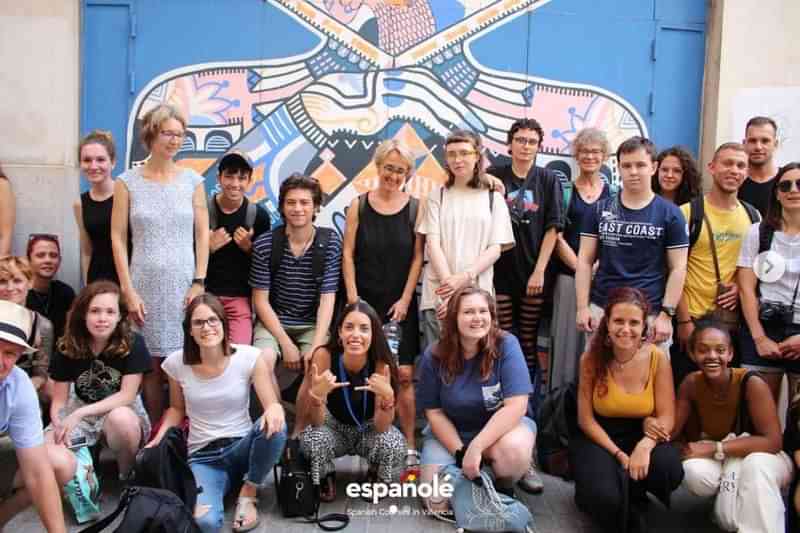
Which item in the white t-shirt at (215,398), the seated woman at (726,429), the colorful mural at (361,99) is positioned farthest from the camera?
the colorful mural at (361,99)

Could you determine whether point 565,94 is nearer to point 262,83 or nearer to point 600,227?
point 600,227

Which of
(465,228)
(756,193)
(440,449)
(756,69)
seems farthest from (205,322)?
(756,69)

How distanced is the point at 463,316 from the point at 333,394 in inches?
35.3

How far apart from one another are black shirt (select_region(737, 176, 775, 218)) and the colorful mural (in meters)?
1.32

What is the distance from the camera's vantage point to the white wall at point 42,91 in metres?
5.57

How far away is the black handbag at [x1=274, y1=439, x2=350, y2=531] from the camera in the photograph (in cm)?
358

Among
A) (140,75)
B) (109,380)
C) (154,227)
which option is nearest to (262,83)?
(140,75)

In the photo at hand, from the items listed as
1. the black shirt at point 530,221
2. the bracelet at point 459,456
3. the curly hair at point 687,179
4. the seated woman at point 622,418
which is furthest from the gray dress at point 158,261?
the curly hair at point 687,179

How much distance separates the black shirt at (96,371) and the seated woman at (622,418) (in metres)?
2.51

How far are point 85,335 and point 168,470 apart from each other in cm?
103

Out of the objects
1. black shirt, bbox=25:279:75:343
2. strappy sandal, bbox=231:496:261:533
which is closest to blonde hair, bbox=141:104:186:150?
black shirt, bbox=25:279:75:343

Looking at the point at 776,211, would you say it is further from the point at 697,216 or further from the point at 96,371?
the point at 96,371

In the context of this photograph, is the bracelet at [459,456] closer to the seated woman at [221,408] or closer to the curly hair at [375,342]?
the curly hair at [375,342]

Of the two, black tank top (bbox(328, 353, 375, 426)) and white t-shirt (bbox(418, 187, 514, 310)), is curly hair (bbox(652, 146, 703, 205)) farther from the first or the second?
black tank top (bbox(328, 353, 375, 426))
